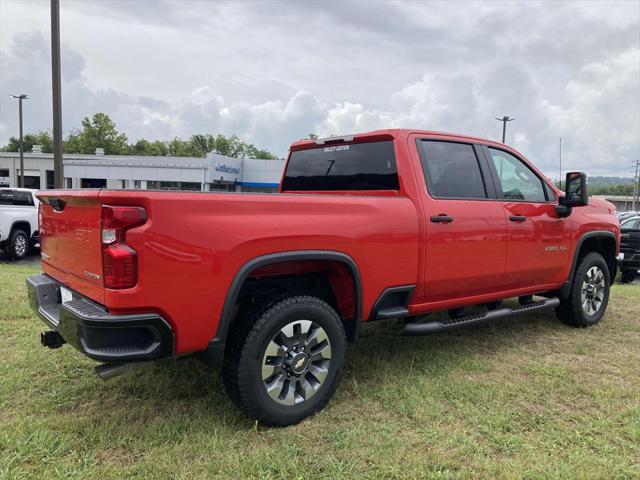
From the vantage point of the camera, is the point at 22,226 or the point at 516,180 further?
the point at 22,226

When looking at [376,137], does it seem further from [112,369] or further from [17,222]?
[17,222]

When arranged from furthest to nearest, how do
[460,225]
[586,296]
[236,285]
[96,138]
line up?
1. [96,138]
2. [586,296]
3. [460,225]
4. [236,285]

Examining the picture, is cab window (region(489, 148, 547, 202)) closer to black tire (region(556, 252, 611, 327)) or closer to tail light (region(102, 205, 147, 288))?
black tire (region(556, 252, 611, 327))

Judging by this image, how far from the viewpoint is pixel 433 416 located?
3371mm

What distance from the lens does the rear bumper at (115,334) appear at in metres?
2.65

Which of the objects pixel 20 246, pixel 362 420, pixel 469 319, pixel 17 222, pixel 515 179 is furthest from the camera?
pixel 20 246

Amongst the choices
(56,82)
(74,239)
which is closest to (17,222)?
(56,82)

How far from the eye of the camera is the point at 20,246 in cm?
1216

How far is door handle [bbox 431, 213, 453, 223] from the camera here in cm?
391

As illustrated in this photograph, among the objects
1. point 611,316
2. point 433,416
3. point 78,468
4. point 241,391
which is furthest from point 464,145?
point 78,468

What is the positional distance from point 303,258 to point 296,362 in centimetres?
65

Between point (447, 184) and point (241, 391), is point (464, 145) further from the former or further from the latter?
point (241, 391)

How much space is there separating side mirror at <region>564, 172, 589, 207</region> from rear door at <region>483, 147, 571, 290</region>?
6.6 inches

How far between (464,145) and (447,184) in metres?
Answer: 0.52
